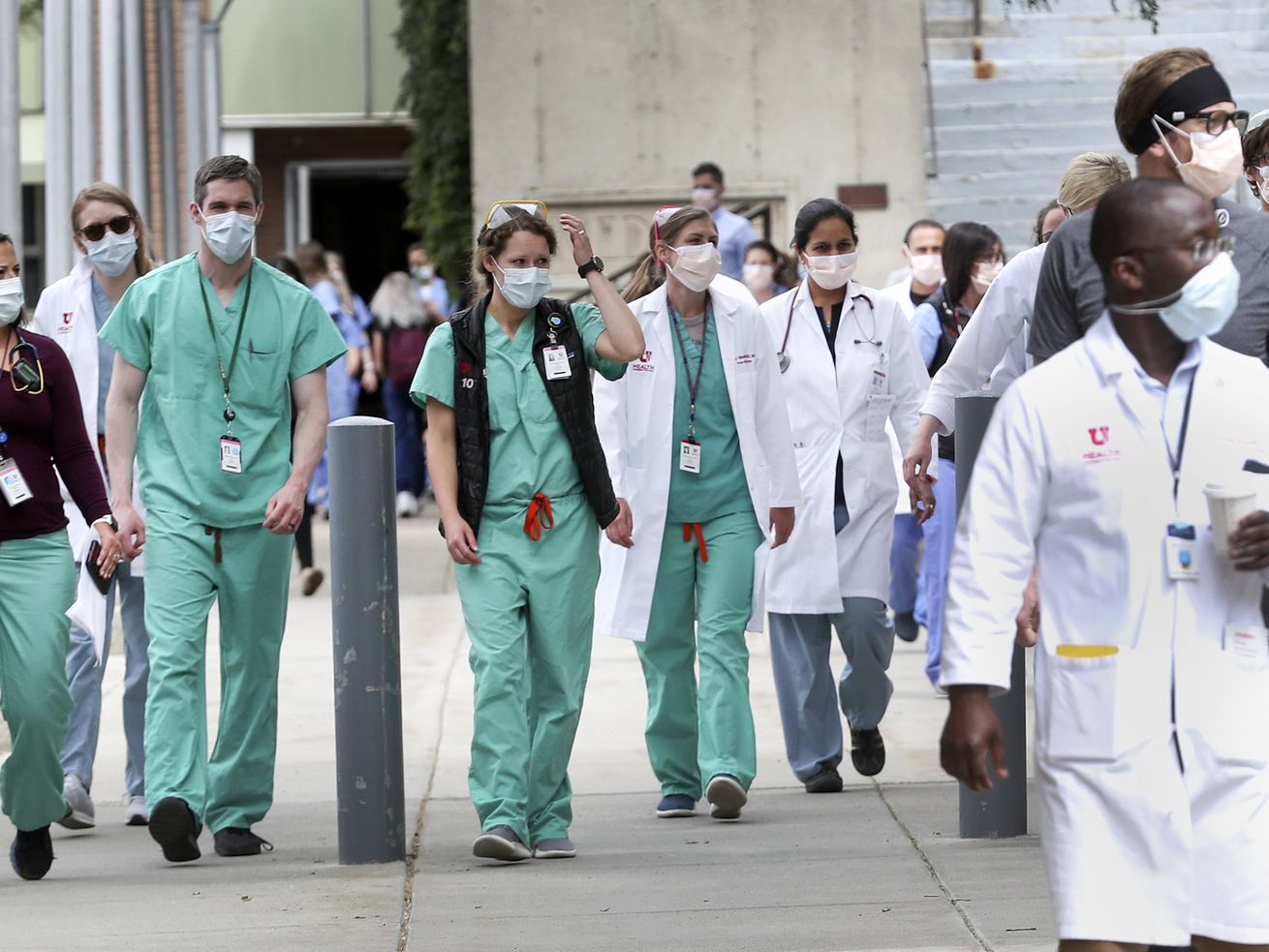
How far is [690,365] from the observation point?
7.62m

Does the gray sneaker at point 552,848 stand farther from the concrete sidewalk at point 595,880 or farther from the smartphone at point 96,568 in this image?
the smartphone at point 96,568

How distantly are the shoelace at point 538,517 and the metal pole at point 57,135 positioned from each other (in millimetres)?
9318

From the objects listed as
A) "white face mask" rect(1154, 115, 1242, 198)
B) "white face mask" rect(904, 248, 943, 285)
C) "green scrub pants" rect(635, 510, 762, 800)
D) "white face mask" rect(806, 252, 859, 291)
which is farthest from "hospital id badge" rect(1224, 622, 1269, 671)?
"white face mask" rect(904, 248, 943, 285)

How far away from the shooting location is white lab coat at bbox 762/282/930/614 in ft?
26.6

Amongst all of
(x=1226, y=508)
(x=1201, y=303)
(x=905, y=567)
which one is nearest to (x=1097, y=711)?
(x=1226, y=508)

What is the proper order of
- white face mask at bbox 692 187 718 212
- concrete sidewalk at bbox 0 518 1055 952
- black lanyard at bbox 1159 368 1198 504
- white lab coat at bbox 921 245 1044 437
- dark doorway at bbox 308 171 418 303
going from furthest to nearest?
dark doorway at bbox 308 171 418 303 < white face mask at bbox 692 187 718 212 < white lab coat at bbox 921 245 1044 437 < concrete sidewalk at bbox 0 518 1055 952 < black lanyard at bbox 1159 368 1198 504

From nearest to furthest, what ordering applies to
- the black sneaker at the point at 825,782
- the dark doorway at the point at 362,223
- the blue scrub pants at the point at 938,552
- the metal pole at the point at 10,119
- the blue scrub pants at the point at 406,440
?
the black sneaker at the point at 825,782 → the blue scrub pants at the point at 938,552 → the metal pole at the point at 10,119 → the blue scrub pants at the point at 406,440 → the dark doorway at the point at 362,223

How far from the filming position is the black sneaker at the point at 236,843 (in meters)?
6.99

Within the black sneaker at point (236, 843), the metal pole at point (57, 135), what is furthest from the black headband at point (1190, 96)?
the metal pole at point (57, 135)

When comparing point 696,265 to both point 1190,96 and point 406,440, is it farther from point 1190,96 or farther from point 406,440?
point 406,440

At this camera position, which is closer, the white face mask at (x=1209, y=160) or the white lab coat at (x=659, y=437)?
the white face mask at (x=1209, y=160)

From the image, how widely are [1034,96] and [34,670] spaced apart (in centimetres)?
1555

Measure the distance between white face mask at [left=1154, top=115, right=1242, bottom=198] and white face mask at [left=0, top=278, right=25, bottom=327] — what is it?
336cm

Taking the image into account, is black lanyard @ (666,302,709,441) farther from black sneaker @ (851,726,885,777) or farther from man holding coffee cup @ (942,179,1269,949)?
man holding coffee cup @ (942,179,1269,949)
